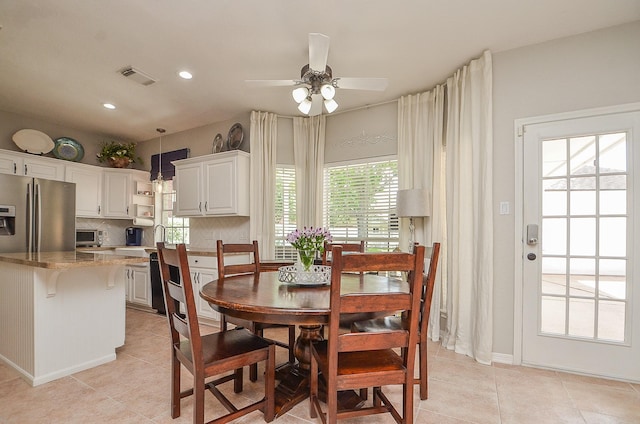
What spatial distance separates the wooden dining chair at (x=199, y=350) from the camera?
1.50 metres

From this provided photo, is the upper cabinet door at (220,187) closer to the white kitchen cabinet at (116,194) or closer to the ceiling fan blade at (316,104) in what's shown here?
the ceiling fan blade at (316,104)

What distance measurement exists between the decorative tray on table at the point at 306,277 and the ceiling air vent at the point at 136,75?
2551mm

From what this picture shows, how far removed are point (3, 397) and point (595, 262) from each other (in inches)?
174

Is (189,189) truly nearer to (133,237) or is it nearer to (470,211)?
(133,237)

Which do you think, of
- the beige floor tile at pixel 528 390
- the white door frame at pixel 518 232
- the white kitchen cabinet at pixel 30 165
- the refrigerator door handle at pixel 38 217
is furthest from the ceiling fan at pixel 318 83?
the white kitchen cabinet at pixel 30 165

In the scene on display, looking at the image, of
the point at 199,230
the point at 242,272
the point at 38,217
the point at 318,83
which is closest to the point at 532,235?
the point at 318,83

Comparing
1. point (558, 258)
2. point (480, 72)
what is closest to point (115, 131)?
point (480, 72)

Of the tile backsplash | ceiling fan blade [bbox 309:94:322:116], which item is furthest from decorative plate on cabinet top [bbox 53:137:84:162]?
ceiling fan blade [bbox 309:94:322:116]

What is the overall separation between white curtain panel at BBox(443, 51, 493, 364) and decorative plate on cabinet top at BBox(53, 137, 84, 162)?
17.2 feet

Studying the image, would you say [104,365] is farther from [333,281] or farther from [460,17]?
[460,17]

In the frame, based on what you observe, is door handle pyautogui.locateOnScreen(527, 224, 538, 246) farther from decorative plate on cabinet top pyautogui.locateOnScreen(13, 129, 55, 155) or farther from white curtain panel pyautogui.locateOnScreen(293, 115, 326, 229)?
decorative plate on cabinet top pyautogui.locateOnScreen(13, 129, 55, 155)

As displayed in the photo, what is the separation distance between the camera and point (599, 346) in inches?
95.1

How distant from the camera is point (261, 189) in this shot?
411cm

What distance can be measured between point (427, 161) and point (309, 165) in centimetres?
158
